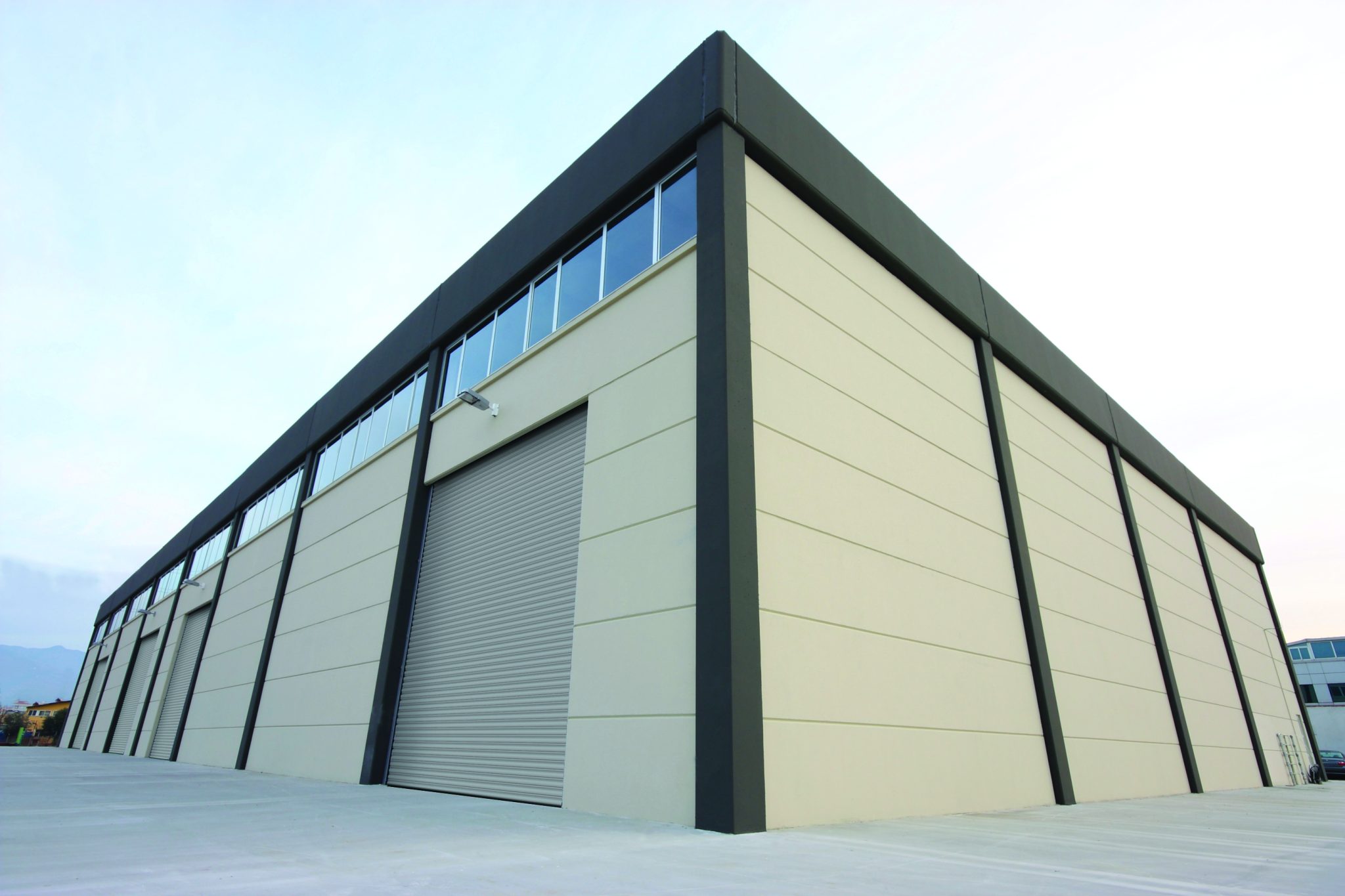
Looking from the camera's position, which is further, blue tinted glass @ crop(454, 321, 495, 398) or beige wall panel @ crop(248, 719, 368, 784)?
blue tinted glass @ crop(454, 321, 495, 398)

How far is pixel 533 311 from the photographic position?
35.9ft

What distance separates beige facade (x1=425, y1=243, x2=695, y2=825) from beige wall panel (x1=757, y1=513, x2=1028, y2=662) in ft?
2.81

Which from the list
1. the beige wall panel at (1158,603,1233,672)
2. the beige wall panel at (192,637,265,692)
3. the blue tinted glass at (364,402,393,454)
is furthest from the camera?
the beige wall panel at (192,637,265,692)

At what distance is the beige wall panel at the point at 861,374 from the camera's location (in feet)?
25.4

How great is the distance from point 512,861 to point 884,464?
21.2 ft

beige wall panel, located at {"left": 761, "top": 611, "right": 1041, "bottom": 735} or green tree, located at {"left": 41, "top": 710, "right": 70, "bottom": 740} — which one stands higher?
beige wall panel, located at {"left": 761, "top": 611, "right": 1041, "bottom": 735}

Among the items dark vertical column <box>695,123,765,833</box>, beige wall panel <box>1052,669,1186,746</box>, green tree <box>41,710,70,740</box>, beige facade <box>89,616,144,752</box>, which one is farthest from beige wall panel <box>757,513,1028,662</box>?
green tree <box>41,710,70,740</box>

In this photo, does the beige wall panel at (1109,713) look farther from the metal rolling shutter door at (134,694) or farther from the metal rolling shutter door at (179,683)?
the metal rolling shutter door at (134,694)

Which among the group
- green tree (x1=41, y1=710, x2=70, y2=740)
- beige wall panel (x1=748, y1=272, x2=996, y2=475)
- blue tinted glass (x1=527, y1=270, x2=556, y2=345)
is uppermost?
blue tinted glass (x1=527, y1=270, x2=556, y2=345)

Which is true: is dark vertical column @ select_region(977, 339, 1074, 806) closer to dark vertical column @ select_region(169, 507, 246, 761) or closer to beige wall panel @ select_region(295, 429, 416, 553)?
beige wall panel @ select_region(295, 429, 416, 553)

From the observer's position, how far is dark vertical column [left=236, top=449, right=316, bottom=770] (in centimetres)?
1595

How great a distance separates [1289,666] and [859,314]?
27.3m

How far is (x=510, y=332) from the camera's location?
1141 cm

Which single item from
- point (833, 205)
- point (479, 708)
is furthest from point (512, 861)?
point (833, 205)
